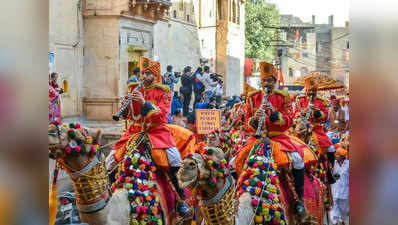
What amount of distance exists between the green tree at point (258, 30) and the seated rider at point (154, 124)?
26067mm

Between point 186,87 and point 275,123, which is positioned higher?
point 186,87

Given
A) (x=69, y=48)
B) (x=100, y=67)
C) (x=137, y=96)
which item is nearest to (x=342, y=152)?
(x=137, y=96)

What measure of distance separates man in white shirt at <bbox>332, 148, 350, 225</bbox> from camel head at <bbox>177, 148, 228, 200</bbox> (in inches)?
229

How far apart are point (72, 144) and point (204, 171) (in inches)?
46.1

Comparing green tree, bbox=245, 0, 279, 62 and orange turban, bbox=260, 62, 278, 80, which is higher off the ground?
green tree, bbox=245, 0, 279, 62

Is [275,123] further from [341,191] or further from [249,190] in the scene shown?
[341,191]

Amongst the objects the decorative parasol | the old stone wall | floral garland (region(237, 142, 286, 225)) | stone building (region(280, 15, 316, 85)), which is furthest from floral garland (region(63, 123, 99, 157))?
stone building (region(280, 15, 316, 85))

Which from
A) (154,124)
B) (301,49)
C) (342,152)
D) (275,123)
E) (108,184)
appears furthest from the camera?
(301,49)

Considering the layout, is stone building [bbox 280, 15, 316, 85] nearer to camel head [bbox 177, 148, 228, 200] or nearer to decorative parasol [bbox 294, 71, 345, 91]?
decorative parasol [bbox 294, 71, 345, 91]

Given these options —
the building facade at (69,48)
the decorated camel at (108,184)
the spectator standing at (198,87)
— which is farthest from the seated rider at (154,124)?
the spectator standing at (198,87)

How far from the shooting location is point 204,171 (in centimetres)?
440

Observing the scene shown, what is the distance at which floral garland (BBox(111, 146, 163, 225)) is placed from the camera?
5511 mm

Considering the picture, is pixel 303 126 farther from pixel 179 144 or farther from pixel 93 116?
pixel 93 116
